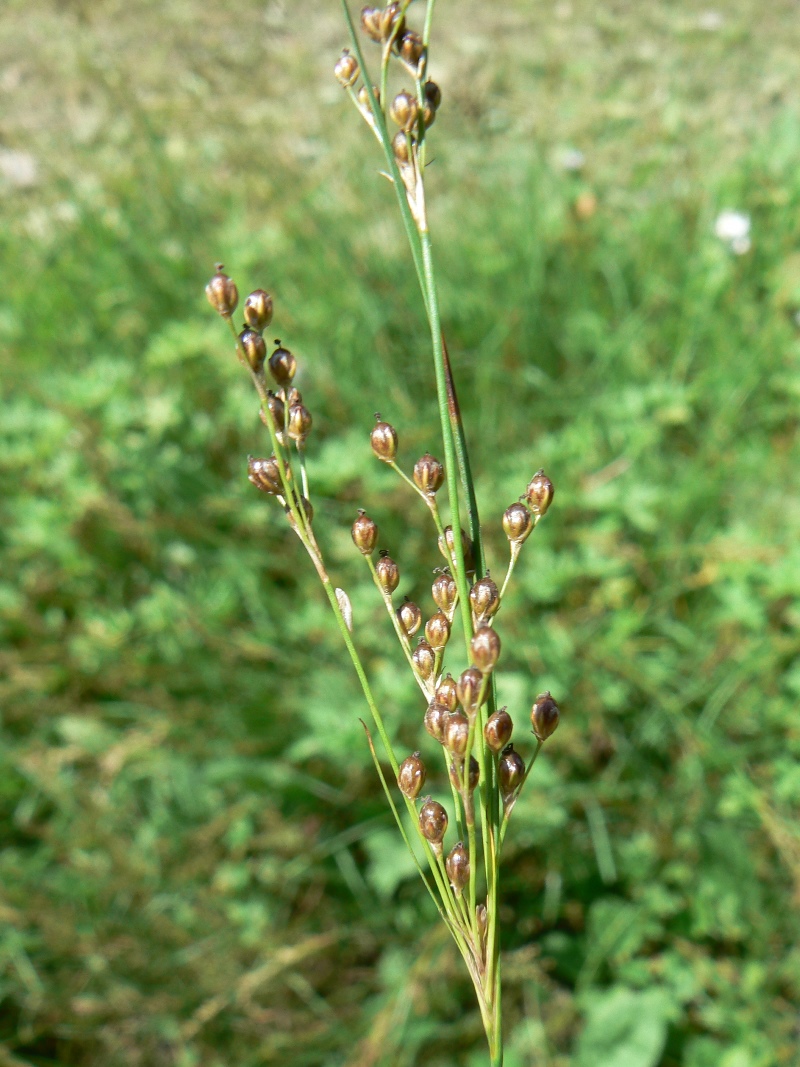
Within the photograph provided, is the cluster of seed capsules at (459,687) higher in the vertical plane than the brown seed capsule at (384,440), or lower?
lower

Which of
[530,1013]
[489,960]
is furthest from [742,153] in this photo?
[489,960]

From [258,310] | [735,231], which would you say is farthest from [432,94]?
[735,231]

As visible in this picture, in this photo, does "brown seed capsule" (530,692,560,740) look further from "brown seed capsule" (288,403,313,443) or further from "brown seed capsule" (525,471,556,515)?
"brown seed capsule" (288,403,313,443)

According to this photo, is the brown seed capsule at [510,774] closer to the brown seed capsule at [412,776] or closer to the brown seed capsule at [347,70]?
the brown seed capsule at [412,776]

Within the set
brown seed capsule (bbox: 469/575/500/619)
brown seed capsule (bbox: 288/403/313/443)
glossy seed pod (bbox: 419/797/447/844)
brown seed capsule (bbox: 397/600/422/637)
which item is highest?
brown seed capsule (bbox: 288/403/313/443)

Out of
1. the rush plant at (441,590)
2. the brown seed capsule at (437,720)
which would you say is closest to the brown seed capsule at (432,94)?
the rush plant at (441,590)

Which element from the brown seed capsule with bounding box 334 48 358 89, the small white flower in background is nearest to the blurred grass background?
the small white flower in background
